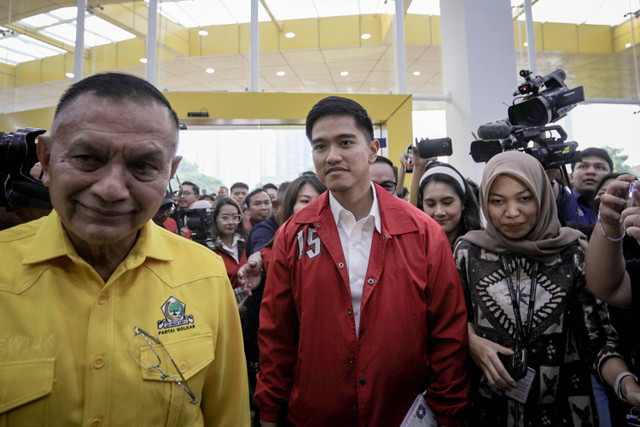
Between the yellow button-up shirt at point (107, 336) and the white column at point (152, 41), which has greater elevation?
the white column at point (152, 41)

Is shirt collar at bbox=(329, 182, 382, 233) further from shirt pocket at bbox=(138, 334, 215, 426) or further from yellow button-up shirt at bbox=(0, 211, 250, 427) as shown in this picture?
shirt pocket at bbox=(138, 334, 215, 426)

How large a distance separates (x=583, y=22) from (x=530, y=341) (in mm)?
9258

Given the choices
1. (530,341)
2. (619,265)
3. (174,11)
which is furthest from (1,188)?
(174,11)

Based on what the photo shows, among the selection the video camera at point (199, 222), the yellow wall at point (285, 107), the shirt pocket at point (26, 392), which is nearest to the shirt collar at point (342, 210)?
the shirt pocket at point (26, 392)

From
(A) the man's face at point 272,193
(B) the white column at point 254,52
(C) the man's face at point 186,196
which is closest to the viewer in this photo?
(C) the man's face at point 186,196

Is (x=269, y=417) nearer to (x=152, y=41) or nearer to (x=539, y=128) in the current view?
(x=539, y=128)

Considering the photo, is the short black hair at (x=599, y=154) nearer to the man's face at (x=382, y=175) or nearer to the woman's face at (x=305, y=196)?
the man's face at (x=382, y=175)

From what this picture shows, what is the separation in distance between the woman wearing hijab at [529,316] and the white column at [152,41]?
7.19m

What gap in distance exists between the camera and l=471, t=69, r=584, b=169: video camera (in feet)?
6.57

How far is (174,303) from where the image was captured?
1038 mm

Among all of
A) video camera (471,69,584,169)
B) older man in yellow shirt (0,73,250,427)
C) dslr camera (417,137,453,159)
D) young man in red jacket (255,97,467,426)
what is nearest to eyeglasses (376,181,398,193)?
dslr camera (417,137,453,159)

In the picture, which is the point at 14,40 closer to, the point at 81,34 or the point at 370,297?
the point at 81,34

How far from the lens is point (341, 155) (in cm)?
159

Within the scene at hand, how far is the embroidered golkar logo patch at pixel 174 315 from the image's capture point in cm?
101
